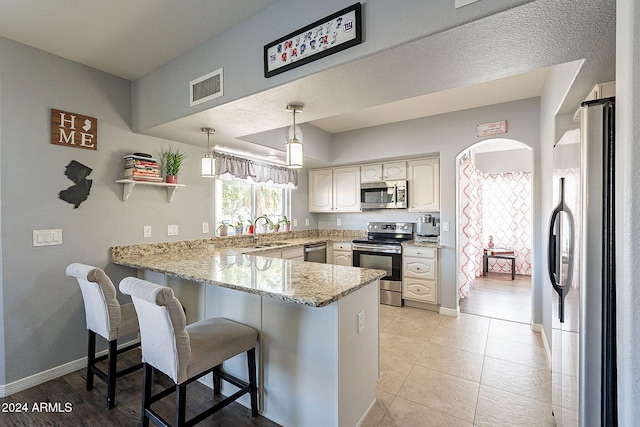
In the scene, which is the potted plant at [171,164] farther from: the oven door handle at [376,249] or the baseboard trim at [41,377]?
the oven door handle at [376,249]

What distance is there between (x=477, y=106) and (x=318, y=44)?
9.19ft

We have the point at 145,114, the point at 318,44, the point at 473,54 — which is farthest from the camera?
the point at 145,114

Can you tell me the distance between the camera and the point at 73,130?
2.35 m

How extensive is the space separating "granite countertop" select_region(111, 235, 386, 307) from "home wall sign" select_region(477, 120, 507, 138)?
257 cm

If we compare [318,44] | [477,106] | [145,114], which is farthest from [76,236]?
[477,106]

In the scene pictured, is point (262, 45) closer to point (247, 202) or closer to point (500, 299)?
point (247, 202)

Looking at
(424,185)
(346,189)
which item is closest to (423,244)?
(424,185)

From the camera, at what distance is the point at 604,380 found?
1.08 meters

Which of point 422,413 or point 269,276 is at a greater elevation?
point 269,276

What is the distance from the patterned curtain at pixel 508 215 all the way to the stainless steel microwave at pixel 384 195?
3.07 meters

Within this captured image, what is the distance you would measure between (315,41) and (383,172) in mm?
3052

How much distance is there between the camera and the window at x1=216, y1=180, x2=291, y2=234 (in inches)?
150

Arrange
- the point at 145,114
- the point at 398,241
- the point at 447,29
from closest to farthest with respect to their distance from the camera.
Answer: the point at 447,29
the point at 145,114
the point at 398,241

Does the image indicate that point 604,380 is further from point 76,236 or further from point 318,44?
point 76,236
